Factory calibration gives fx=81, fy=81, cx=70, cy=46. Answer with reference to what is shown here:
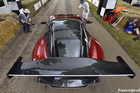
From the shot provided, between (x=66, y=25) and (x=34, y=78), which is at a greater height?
(x=66, y=25)

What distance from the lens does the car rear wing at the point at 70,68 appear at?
1.50 m

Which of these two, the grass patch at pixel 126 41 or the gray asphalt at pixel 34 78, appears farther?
the grass patch at pixel 126 41

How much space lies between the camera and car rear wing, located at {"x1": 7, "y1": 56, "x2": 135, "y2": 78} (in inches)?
58.9

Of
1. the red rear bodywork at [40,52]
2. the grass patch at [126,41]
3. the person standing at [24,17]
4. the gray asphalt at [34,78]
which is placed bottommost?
the gray asphalt at [34,78]

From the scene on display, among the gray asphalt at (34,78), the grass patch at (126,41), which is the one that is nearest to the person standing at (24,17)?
the gray asphalt at (34,78)

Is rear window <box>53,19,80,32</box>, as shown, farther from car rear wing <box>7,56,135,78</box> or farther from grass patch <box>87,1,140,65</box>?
grass patch <box>87,1,140,65</box>

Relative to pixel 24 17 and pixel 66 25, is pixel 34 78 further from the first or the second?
pixel 24 17

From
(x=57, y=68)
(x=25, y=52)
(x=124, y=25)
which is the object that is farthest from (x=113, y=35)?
(x=25, y=52)

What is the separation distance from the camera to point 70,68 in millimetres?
1599

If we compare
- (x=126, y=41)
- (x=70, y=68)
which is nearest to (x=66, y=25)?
(x=70, y=68)

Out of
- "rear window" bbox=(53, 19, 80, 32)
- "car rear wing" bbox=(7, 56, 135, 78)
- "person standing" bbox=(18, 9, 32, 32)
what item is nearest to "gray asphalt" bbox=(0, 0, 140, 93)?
"person standing" bbox=(18, 9, 32, 32)

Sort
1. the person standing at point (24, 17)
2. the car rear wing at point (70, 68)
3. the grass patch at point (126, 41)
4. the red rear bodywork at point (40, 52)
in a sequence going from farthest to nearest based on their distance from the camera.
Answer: the person standing at point (24, 17)
the grass patch at point (126, 41)
the red rear bodywork at point (40, 52)
the car rear wing at point (70, 68)

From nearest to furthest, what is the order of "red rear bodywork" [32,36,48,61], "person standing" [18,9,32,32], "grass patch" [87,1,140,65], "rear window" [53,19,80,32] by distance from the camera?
"red rear bodywork" [32,36,48,61], "rear window" [53,19,80,32], "grass patch" [87,1,140,65], "person standing" [18,9,32,32]

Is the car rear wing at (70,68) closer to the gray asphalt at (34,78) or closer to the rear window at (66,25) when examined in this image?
the gray asphalt at (34,78)
